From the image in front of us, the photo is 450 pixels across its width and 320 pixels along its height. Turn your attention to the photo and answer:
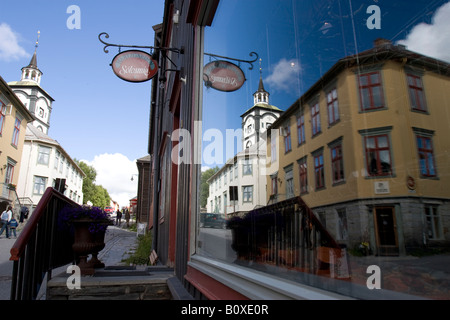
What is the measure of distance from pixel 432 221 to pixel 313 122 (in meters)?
0.67

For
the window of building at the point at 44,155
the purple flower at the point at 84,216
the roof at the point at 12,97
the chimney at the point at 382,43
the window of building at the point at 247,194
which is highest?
the roof at the point at 12,97

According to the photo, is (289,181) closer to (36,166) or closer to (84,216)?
(84,216)

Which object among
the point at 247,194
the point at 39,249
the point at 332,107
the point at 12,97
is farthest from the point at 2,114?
the point at 332,107

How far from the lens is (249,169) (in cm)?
212

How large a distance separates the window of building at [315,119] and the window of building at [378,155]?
32cm

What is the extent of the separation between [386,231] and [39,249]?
300 centimetres

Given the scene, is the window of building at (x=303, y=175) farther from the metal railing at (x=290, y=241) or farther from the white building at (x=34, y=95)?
the white building at (x=34, y=95)

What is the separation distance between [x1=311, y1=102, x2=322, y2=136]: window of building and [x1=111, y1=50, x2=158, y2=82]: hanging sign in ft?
13.7

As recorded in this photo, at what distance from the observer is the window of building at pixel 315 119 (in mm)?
1352

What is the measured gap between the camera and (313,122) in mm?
1402

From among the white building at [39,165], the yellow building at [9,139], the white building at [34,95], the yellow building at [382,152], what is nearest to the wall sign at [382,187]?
the yellow building at [382,152]

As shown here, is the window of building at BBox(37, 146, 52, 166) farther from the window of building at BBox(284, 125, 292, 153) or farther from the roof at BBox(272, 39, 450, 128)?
the roof at BBox(272, 39, 450, 128)
